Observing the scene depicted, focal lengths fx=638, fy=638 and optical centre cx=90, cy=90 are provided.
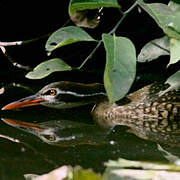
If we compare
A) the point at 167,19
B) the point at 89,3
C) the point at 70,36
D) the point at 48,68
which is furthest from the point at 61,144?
the point at 167,19

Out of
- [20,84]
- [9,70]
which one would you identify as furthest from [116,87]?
[9,70]

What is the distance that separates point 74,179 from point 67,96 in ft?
10.0

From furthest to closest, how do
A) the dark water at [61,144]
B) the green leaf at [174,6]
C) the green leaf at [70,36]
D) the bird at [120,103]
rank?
the bird at [120,103], the green leaf at [174,6], the green leaf at [70,36], the dark water at [61,144]

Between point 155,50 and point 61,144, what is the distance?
1049 millimetres

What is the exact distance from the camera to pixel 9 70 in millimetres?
6293

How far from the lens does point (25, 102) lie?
4910 millimetres

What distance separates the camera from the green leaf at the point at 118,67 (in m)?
3.32

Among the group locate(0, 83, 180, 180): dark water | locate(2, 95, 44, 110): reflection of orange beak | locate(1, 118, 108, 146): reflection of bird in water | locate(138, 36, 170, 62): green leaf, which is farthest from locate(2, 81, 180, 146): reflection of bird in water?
locate(138, 36, 170, 62): green leaf

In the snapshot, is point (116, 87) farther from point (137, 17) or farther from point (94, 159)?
point (137, 17)

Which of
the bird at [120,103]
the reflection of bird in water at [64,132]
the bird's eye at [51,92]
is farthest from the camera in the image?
the bird's eye at [51,92]

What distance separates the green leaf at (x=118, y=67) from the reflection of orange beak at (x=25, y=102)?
4.60 ft

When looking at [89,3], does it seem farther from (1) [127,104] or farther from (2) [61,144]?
(1) [127,104]

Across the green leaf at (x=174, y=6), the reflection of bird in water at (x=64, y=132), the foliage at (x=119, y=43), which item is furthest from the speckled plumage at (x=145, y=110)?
the green leaf at (x=174, y=6)

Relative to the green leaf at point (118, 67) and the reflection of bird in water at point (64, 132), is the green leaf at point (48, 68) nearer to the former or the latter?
the reflection of bird in water at point (64, 132)
